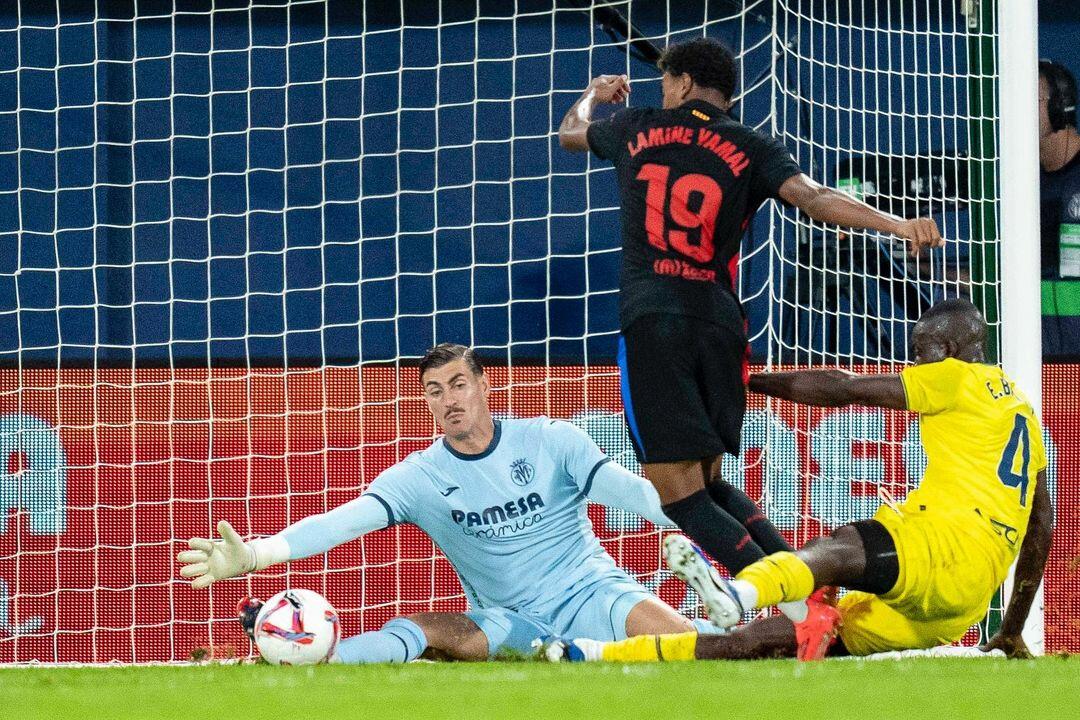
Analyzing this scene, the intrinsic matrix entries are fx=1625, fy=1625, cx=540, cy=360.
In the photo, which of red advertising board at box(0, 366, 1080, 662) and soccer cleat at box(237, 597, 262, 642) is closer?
soccer cleat at box(237, 597, 262, 642)

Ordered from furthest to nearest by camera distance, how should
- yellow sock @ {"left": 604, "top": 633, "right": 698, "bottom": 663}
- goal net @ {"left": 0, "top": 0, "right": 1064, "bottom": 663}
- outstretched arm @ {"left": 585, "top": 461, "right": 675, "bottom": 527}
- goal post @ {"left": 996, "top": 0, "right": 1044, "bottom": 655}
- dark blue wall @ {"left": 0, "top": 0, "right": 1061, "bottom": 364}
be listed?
dark blue wall @ {"left": 0, "top": 0, "right": 1061, "bottom": 364} → goal net @ {"left": 0, "top": 0, "right": 1064, "bottom": 663} → goal post @ {"left": 996, "top": 0, "right": 1044, "bottom": 655} → outstretched arm @ {"left": 585, "top": 461, "right": 675, "bottom": 527} → yellow sock @ {"left": 604, "top": 633, "right": 698, "bottom": 663}

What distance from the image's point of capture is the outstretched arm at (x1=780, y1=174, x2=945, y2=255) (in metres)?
4.21

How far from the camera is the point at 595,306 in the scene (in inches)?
328

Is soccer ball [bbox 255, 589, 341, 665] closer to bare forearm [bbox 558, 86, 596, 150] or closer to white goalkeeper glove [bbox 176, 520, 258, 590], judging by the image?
white goalkeeper glove [bbox 176, 520, 258, 590]

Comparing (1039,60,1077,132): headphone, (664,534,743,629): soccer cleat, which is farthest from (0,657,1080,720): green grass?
(1039,60,1077,132): headphone

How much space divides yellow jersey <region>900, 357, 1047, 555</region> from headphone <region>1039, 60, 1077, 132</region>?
309 cm

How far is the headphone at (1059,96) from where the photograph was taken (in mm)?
7246

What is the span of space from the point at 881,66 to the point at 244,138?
3.34 metres

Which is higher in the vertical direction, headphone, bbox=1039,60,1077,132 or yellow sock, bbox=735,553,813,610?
headphone, bbox=1039,60,1077,132

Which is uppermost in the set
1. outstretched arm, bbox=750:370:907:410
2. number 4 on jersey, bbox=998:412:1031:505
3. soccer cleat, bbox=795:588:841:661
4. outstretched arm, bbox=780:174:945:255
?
outstretched arm, bbox=780:174:945:255

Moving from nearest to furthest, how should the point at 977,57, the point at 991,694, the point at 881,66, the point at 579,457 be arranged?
1. the point at 991,694
2. the point at 579,457
3. the point at 977,57
4. the point at 881,66

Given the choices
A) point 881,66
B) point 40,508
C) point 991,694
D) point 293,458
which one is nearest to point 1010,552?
point 991,694

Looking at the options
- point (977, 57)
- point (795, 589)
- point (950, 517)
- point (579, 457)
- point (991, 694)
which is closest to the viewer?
point (991, 694)

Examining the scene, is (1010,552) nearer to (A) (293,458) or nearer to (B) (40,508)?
(A) (293,458)
